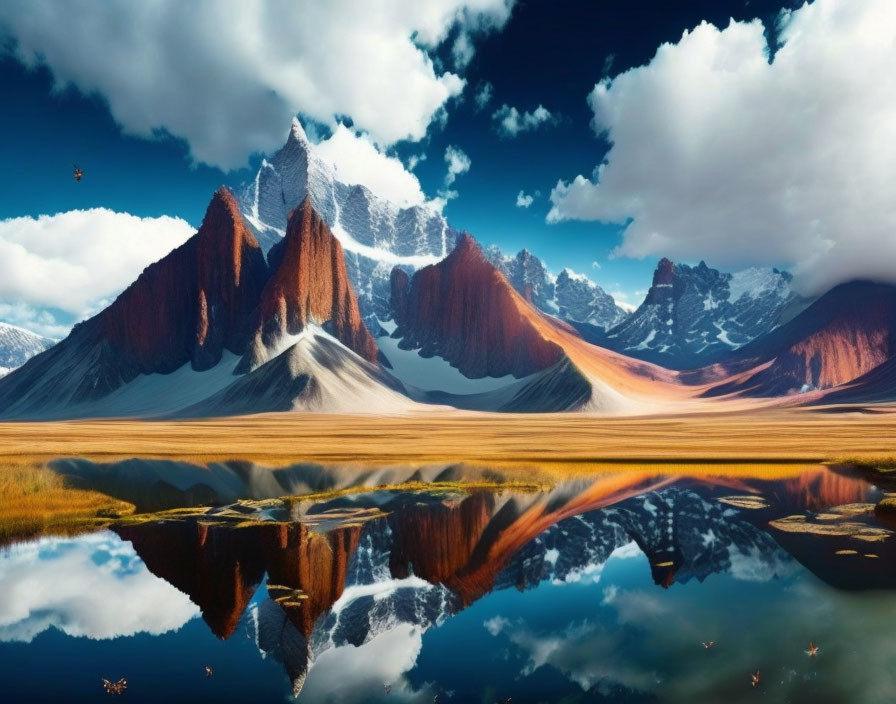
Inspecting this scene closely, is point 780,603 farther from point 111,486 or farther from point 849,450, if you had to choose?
point 849,450

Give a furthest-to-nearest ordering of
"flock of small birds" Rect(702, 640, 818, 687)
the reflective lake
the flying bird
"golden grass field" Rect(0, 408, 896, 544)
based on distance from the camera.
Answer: "golden grass field" Rect(0, 408, 896, 544), the reflective lake, the flying bird, "flock of small birds" Rect(702, 640, 818, 687)

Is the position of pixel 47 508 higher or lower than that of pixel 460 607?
higher

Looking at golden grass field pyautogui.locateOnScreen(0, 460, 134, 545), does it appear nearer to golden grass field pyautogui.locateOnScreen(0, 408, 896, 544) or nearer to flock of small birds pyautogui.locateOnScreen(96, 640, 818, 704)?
golden grass field pyautogui.locateOnScreen(0, 408, 896, 544)

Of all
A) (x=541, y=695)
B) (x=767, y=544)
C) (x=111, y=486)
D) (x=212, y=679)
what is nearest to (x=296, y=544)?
(x=212, y=679)

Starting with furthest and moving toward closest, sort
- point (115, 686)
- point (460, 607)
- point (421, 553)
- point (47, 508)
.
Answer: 1. point (47, 508)
2. point (421, 553)
3. point (460, 607)
4. point (115, 686)

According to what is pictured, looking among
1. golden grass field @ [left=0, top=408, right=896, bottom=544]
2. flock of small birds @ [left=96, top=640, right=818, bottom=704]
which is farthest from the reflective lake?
golden grass field @ [left=0, top=408, right=896, bottom=544]

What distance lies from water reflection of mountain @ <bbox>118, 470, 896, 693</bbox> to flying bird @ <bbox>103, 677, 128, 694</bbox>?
10.8 feet

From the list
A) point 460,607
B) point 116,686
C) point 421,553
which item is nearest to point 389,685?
point 460,607

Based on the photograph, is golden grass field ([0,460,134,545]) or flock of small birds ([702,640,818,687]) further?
golden grass field ([0,460,134,545])

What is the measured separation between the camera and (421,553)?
28.9 meters

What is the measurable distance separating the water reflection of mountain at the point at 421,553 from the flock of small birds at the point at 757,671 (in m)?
6.35

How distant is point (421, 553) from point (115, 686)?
14786 mm

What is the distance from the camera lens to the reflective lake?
16.6m

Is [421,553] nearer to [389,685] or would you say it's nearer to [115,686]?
[389,685]
